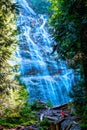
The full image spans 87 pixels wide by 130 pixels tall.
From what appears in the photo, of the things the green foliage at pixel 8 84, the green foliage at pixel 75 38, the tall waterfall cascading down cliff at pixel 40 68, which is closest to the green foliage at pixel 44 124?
the green foliage at pixel 8 84

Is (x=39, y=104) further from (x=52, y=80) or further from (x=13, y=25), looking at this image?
(x=52, y=80)

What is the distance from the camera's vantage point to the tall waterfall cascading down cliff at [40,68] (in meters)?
35.5

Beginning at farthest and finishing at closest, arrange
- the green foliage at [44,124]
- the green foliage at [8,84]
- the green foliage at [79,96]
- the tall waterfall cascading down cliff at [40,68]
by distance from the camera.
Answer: the tall waterfall cascading down cliff at [40,68], the green foliage at [8,84], the green foliage at [44,124], the green foliage at [79,96]

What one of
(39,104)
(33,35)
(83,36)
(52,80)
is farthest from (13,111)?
(33,35)

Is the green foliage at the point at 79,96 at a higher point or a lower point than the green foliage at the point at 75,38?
lower

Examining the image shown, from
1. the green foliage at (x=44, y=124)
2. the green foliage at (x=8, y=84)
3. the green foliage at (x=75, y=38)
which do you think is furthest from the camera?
the green foliage at (x=8, y=84)

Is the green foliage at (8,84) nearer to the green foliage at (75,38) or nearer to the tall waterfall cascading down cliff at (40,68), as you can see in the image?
the green foliage at (75,38)

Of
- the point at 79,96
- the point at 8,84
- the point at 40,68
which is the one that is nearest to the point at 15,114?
the point at 8,84

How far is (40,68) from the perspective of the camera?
40312 millimetres

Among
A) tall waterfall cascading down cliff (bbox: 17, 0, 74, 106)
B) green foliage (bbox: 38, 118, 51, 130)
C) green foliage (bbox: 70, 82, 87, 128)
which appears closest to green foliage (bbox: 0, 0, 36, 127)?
green foliage (bbox: 38, 118, 51, 130)

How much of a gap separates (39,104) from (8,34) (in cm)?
993

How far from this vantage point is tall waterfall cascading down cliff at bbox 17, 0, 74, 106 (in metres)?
35.5

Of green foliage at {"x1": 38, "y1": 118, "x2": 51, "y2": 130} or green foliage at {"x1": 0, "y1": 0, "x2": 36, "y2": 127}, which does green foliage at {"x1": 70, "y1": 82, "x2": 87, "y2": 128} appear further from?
green foliage at {"x1": 0, "y1": 0, "x2": 36, "y2": 127}

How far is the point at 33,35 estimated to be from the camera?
47.9m
